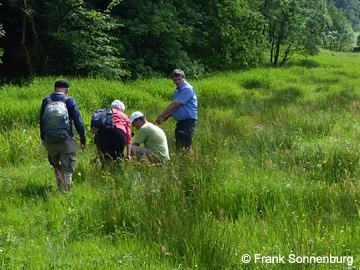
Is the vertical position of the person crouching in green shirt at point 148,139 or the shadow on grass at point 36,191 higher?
the person crouching in green shirt at point 148,139

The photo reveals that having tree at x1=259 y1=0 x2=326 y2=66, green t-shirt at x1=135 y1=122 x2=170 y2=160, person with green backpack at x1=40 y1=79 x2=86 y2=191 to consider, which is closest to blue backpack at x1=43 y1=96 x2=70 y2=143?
person with green backpack at x1=40 y1=79 x2=86 y2=191

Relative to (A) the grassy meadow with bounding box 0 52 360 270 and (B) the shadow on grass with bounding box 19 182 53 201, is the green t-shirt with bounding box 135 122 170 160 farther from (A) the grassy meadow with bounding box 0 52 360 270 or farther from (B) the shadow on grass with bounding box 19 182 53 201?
(B) the shadow on grass with bounding box 19 182 53 201

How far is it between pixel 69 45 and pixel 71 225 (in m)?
11.6

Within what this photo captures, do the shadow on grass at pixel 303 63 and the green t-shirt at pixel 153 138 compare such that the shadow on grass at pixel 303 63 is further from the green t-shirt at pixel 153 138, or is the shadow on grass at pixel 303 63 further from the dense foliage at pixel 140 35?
the green t-shirt at pixel 153 138

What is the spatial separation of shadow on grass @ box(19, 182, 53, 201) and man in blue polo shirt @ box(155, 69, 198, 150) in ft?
7.43

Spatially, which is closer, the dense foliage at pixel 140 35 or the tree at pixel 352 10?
the dense foliage at pixel 140 35

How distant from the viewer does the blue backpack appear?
534 centimetres

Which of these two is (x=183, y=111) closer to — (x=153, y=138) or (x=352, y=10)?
(x=153, y=138)

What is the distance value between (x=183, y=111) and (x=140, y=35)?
12.1m

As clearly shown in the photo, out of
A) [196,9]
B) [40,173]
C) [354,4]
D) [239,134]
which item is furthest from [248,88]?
[354,4]

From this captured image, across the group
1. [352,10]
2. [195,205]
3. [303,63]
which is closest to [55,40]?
[195,205]

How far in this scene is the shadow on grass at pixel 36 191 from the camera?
5215 mm

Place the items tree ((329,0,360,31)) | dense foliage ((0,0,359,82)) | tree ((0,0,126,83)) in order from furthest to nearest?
tree ((329,0,360,31)), dense foliage ((0,0,359,82)), tree ((0,0,126,83))

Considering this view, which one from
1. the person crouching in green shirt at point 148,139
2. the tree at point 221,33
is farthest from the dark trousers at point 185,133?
the tree at point 221,33
